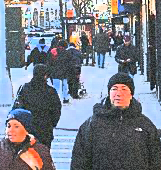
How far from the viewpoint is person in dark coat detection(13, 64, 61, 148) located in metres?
9.23

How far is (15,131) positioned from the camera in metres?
5.62

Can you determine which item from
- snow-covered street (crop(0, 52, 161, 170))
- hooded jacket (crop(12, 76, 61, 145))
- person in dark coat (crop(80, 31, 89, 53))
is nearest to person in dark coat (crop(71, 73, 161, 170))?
hooded jacket (crop(12, 76, 61, 145))

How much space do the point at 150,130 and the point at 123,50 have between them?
49.7ft

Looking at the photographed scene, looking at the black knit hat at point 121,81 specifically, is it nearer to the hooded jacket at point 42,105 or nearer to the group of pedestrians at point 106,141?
the group of pedestrians at point 106,141

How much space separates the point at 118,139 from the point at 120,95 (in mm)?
362

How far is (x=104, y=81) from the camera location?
27641 millimetres

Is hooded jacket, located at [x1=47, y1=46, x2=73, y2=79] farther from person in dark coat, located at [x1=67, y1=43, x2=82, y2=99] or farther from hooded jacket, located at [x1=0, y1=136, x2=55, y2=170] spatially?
hooded jacket, located at [x1=0, y1=136, x2=55, y2=170]

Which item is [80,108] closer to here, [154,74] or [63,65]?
[63,65]

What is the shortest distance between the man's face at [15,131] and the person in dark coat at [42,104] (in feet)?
11.3

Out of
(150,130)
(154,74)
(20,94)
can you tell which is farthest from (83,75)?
(150,130)

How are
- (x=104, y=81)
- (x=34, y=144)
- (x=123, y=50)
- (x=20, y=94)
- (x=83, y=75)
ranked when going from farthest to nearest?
(x=83, y=75) < (x=104, y=81) < (x=123, y=50) < (x=20, y=94) < (x=34, y=144)

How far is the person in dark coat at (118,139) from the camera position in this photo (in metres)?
5.80

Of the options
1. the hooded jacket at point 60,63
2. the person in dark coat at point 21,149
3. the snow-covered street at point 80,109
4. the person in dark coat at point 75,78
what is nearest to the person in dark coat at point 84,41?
the snow-covered street at point 80,109

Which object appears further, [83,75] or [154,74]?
[83,75]
